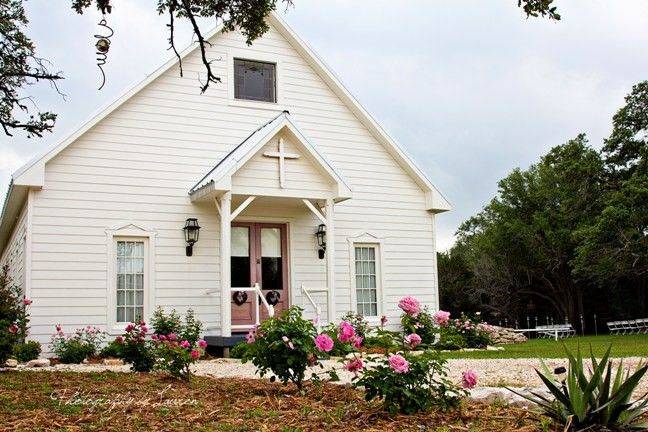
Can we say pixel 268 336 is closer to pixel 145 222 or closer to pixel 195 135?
pixel 145 222

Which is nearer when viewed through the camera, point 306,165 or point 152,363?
point 152,363

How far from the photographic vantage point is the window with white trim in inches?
536

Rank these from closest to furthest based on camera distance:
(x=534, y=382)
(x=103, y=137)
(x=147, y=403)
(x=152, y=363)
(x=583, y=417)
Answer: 1. (x=583, y=417)
2. (x=147, y=403)
3. (x=534, y=382)
4. (x=152, y=363)
5. (x=103, y=137)

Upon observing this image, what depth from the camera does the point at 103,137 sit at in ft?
45.3

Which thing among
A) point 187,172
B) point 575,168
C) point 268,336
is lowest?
point 268,336

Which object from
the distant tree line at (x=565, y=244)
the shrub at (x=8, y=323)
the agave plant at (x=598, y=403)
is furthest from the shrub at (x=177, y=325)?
the distant tree line at (x=565, y=244)

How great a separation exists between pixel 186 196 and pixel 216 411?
9179mm

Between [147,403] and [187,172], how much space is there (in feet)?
29.2

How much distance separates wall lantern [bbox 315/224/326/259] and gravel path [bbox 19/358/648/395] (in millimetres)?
4117

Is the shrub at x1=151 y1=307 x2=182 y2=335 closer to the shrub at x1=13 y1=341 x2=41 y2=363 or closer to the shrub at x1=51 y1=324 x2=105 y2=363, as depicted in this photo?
the shrub at x1=51 y1=324 x2=105 y2=363

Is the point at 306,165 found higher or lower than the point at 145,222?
higher

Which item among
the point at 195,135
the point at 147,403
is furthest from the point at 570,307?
the point at 147,403

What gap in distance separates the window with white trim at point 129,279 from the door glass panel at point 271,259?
2.59 meters

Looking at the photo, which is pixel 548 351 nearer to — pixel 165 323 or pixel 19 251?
pixel 165 323
